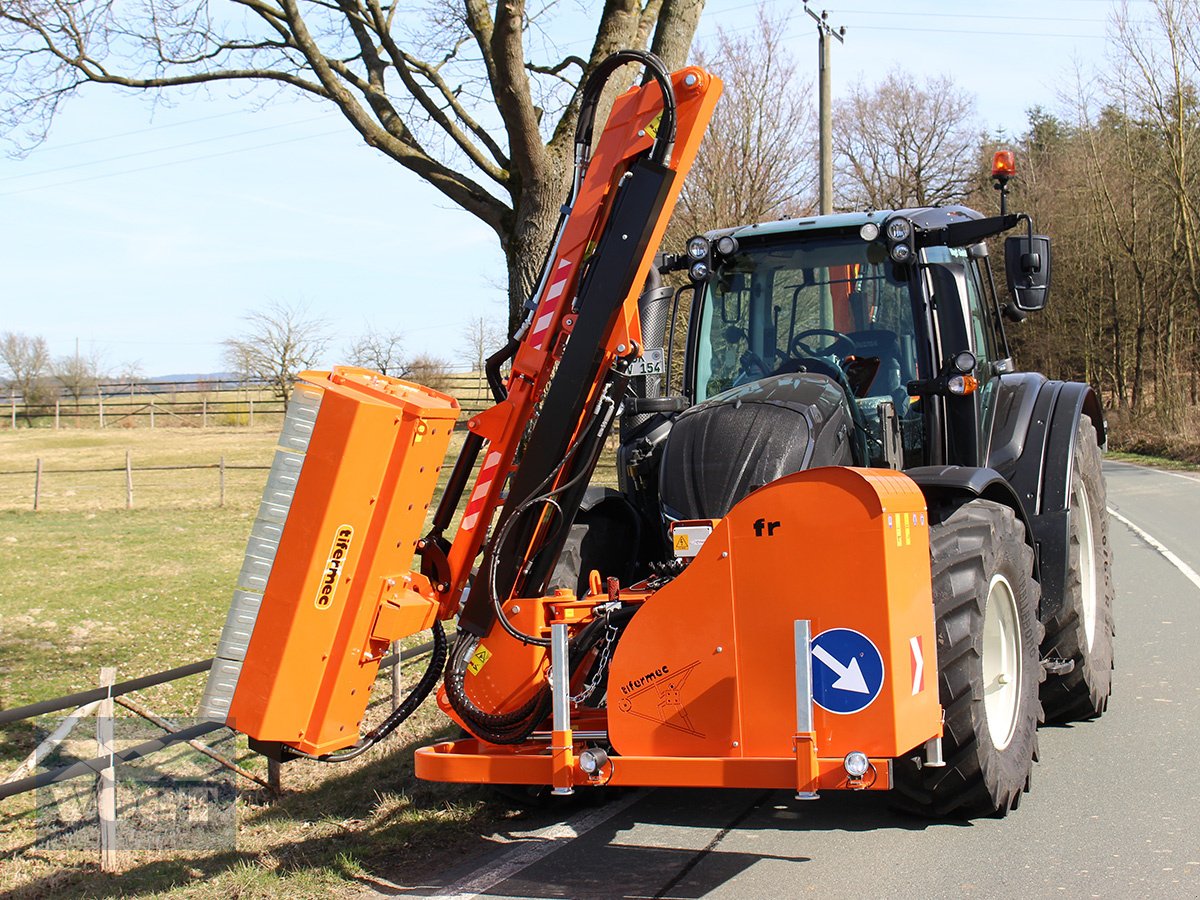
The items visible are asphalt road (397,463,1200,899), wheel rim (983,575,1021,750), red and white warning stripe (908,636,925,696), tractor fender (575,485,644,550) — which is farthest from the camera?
Result: tractor fender (575,485,644,550)

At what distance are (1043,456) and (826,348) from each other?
4.56 feet

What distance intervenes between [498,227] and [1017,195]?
37157mm

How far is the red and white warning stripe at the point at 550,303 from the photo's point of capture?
4844 millimetres

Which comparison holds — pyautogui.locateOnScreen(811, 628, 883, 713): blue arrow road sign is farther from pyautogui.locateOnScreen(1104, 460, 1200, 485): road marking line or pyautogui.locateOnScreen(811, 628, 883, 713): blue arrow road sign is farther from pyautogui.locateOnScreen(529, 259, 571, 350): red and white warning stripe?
pyautogui.locateOnScreen(1104, 460, 1200, 485): road marking line

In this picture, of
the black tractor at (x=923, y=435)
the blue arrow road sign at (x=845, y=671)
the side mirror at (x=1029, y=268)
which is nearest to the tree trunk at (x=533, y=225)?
the black tractor at (x=923, y=435)

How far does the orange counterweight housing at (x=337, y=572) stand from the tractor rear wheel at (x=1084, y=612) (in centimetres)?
355

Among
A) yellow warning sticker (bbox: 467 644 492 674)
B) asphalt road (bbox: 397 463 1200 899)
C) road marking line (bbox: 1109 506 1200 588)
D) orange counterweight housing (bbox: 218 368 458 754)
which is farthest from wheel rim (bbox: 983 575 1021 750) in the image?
road marking line (bbox: 1109 506 1200 588)

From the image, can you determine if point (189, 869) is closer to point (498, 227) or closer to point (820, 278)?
point (820, 278)

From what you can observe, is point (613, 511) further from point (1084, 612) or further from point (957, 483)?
point (1084, 612)

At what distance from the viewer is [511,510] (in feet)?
16.0

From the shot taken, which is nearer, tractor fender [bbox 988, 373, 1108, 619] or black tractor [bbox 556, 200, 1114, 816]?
black tractor [bbox 556, 200, 1114, 816]

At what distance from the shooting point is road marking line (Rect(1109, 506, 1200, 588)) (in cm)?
1154

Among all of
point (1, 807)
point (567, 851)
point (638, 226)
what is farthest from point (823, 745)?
point (1, 807)

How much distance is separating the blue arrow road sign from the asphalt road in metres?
0.81
